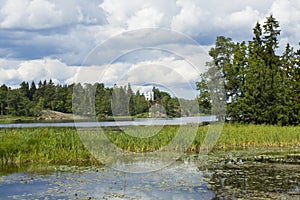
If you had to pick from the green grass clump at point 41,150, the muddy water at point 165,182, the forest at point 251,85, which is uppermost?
the forest at point 251,85

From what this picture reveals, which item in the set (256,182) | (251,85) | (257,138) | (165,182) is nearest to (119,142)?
(165,182)

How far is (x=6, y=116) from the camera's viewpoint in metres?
80.6

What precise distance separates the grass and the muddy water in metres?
1.25

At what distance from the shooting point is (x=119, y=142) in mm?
17453

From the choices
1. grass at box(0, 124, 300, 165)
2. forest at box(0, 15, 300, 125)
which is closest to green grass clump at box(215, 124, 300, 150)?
grass at box(0, 124, 300, 165)

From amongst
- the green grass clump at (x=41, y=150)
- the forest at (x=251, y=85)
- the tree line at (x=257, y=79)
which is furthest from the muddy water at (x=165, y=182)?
the tree line at (x=257, y=79)

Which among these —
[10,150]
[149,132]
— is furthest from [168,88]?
[10,150]

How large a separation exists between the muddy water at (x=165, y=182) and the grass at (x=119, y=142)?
1.25 m

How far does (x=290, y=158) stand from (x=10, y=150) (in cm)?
1062

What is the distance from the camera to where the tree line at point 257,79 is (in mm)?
34000

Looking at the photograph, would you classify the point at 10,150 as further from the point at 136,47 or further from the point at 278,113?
the point at 278,113

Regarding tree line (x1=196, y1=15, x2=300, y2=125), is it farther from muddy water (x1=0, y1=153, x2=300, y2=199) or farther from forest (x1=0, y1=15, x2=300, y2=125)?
muddy water (x1=0, y1=153, x2=300, y2=199)

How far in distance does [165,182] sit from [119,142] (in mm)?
6398

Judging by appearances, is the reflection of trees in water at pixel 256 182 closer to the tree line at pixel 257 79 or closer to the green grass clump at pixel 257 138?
the green grass clump at pixel 257 138
